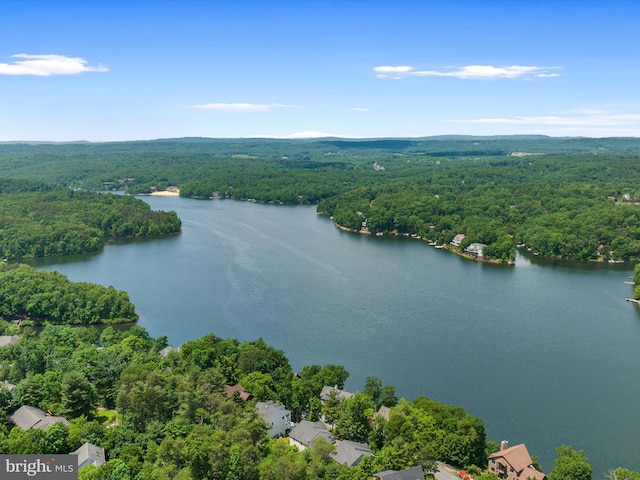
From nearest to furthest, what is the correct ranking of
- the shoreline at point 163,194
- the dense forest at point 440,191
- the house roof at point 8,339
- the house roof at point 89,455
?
the house roof at point 89,455 → the house roof at point 8,339 → the dense forest at point 440,191 → the shoreline at point 163,194

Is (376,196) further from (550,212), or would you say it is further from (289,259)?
(289,259)

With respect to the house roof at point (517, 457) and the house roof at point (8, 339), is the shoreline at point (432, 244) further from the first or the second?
the house roof at point (8, 339)

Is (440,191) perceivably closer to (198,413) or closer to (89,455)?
(198,413)

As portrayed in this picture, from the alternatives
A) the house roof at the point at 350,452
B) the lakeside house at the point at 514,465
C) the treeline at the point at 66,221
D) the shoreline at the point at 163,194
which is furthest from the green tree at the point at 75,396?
the shoreline at the point at 163,194

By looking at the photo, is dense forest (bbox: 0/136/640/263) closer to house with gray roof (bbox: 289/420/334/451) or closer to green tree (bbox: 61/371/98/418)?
green tree (bbox: 61/371/98/418)

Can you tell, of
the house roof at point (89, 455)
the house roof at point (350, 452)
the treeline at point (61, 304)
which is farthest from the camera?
the treeline at point (61, 304)
